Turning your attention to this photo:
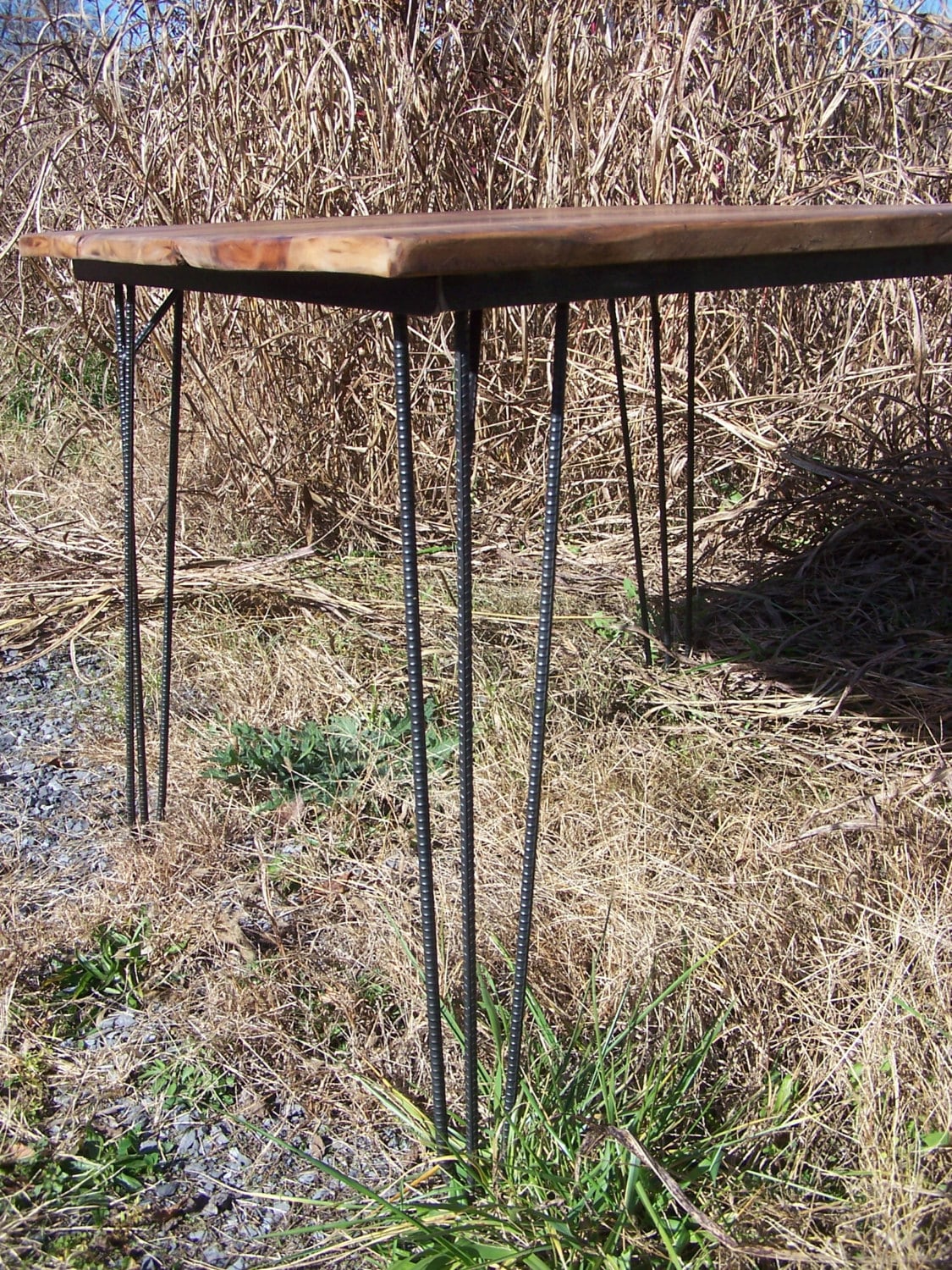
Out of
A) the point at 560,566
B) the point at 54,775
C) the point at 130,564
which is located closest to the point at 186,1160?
the point at 130,564

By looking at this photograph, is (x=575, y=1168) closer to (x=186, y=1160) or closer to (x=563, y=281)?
(x=186, y=1160)

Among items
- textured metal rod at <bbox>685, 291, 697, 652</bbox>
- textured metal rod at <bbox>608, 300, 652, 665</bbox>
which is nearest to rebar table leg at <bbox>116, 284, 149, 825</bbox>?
textured metal rod at <bbox>608, 300, 652, 665</bbox>

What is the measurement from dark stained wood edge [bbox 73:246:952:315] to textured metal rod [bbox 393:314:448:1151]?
0.05 metres

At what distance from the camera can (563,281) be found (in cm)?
114

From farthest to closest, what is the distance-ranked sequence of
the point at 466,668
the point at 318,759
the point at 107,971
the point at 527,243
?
the point at 318,759 → the point at 107,971 → the point at 466,668 → the point at 527,243

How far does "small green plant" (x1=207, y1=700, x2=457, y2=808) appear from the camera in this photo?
2.22 m

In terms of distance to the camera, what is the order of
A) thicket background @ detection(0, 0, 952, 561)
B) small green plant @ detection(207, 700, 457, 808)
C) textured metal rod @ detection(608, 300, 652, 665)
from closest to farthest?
small green plant @ detection(207, 700, 457, 808) < textured metal rod @ detection(608, 300, 652, 665) < thicket background @ detection(0, 0, 952, 561)

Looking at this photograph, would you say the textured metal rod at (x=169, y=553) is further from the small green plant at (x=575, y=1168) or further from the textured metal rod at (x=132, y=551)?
the small green plant at (x=575, y=1168)

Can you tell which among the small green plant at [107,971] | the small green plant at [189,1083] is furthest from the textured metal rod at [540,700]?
the small green plant at [107,971]

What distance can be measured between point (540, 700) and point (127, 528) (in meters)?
1.06

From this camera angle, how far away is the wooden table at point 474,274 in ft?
3.34

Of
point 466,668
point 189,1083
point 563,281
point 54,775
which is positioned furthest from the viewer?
point 54,775

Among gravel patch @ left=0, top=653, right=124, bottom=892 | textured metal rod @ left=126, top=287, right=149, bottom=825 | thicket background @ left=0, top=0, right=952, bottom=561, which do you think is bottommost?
gravel patch @ left=0, top=653, right=124, bottom=892

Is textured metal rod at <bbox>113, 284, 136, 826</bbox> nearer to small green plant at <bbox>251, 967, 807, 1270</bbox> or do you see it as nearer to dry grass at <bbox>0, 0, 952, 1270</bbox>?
dry grass at <bbox>0, 0, 952, 1270</bbox>
